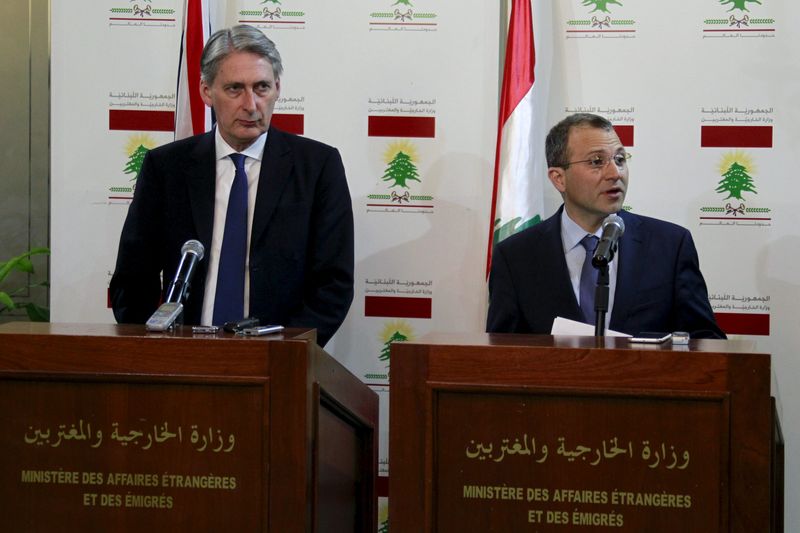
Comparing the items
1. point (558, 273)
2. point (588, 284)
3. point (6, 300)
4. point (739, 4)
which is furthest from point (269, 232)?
point (739, 4)

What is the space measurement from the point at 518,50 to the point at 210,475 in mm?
2651

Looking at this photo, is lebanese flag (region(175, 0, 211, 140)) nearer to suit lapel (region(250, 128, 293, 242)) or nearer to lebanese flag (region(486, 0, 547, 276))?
suit lapel (region(250, 128, 293, 242))

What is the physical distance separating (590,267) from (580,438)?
4.91ft

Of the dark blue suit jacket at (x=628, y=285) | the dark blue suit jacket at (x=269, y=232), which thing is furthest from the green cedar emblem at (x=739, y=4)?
the dark blue suit jacket at (x=269, y=232)

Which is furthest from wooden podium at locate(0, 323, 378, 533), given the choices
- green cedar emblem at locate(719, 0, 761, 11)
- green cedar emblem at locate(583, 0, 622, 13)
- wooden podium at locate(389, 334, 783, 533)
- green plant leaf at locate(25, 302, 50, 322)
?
Result: green cedar emblem at locate(719, 0, 761, 11)

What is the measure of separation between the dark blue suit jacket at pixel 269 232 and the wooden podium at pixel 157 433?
1.15 metres

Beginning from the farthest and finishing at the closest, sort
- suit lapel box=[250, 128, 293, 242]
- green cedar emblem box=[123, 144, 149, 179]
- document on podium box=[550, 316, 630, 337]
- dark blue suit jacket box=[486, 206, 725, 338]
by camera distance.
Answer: green cedar emblem box=[123, 144, 149, 179] → suit lapel box=[250, 128, 293, 242] → dark blue suit jacket box=[486, 206, 725, 338] → document on podium box=[550, 316, 630, 337]

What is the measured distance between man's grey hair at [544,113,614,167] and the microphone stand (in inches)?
43.3

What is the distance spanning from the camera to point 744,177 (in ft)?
14.2

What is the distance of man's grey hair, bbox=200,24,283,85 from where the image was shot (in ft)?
12.1

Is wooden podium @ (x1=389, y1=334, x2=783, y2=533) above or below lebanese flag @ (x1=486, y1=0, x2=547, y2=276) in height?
below

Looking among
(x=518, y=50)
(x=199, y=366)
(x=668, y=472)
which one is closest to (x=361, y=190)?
(x=518, y=50)

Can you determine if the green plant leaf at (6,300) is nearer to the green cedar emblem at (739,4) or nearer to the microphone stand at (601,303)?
the microphone stand at (601,303)

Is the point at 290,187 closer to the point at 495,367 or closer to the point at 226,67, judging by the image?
the point at 226,67
